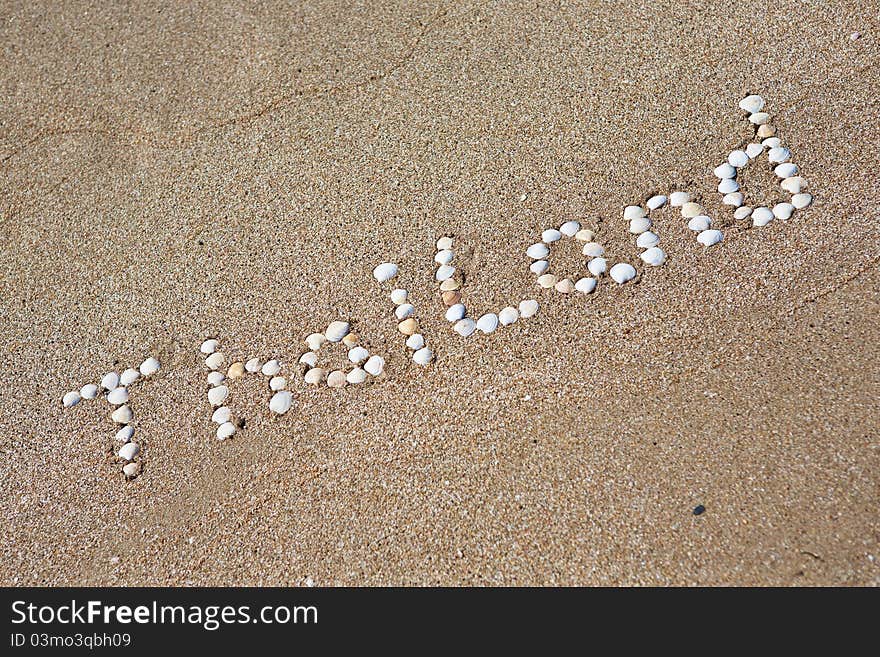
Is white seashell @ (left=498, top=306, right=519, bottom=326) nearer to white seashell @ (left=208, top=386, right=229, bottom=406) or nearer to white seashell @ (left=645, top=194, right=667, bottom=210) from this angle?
white seashell @ (left=645, top=194, right=667, bottom=210)

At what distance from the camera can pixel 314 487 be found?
2186 mm

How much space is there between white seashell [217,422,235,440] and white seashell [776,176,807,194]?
1946 mm

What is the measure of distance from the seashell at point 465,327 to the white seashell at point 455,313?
0.7 inches

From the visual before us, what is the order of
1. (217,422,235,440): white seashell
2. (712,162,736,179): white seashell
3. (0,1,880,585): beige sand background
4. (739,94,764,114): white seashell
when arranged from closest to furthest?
(0,1,880,585): beige sand background
(217,422,235,440): white seashell
(712,162,736,179): white seashell
(739,94,764,114): white seashell

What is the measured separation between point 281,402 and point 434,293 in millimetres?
600

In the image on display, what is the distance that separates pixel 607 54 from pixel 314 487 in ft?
6.68

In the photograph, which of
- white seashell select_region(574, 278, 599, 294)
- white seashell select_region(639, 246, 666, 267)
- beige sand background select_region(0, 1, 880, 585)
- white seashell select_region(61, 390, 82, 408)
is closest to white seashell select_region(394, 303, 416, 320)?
beige sand background select_region(0, 1, 880, 585)

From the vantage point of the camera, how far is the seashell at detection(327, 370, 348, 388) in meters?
2.39

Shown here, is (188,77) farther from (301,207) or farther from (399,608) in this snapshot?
(399,608)

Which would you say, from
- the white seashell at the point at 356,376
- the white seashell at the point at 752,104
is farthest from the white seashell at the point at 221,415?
the white seashell at the point at 752,104

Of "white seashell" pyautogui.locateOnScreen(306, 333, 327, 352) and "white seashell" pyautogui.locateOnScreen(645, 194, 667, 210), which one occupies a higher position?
"white seashell" pyautogui.locateOnScreen(645, 194, 667, 210)

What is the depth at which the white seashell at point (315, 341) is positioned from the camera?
2.49 metres

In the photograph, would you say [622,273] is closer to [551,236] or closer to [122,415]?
[551,236]

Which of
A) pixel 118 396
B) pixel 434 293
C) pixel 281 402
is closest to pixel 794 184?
pixel 434 293
